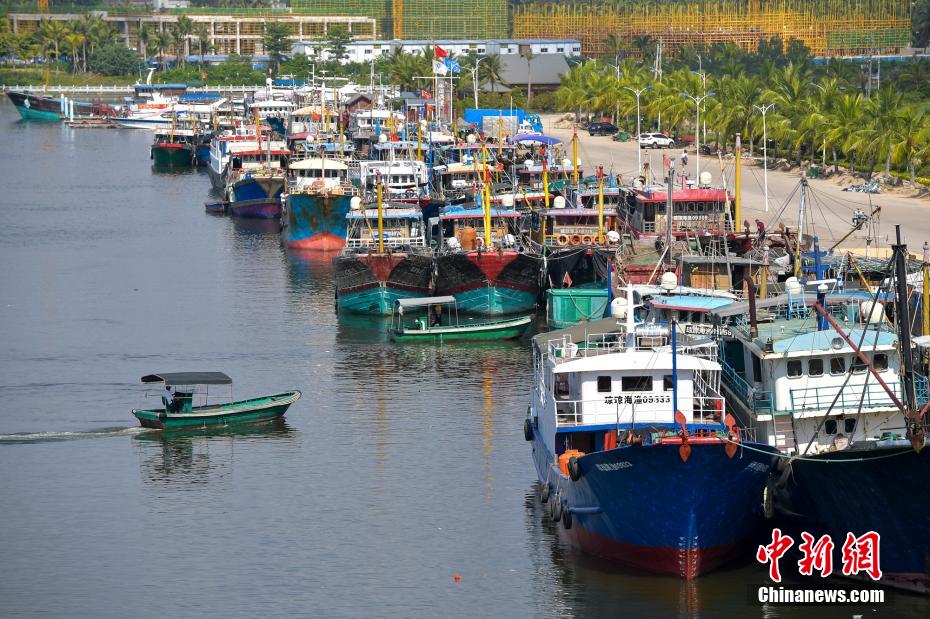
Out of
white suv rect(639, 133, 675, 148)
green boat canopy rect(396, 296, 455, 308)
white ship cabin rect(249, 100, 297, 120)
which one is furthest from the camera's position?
white ship cabin rect(249, 100, 297, 120)

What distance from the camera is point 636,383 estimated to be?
44.6m

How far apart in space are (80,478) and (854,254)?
3687cm

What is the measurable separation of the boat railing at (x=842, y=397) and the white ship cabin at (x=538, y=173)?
5952 cm

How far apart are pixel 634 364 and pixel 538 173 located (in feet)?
204

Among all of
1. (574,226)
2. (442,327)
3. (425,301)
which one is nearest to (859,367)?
(442,327)

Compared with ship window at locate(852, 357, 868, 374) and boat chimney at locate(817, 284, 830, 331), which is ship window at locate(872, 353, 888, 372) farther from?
boat chimney at locate(817, 284, 830, 331)

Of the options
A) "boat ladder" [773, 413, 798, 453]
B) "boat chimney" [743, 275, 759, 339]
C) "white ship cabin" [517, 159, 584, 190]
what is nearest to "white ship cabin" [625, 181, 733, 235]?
"white ship cabin" [517, 159, 584, 190]

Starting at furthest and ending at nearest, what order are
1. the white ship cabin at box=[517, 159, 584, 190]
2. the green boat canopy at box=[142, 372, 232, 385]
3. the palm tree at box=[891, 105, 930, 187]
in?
the white ship cabin at box=[517, 159, 584, 190], the palm tree at box=[891, 105, 930, 187], the green boat canopy at box=[142, 372, 232, 385]

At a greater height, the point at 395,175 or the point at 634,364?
the point at 395,175

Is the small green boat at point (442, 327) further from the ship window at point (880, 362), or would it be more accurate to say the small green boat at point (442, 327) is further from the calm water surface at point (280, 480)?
the ship window at point (880, 362)

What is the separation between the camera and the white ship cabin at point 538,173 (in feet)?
344

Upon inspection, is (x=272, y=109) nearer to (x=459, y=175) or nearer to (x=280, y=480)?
(x=459, y=175)

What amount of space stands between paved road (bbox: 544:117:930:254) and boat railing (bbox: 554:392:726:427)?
31.0 m

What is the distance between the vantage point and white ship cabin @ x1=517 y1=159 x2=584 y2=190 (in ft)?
344
